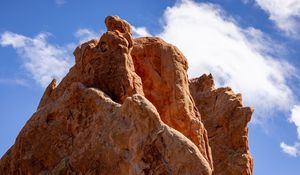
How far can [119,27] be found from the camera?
2880 cm

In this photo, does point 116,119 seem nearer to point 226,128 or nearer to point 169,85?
point 169,85

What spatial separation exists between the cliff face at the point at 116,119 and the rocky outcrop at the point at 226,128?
33.9 feet

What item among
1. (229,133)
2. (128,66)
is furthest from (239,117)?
(128,66)

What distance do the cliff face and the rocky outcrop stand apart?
407 inches

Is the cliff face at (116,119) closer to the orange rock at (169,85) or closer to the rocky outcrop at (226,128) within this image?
the orange rock at (169,85)

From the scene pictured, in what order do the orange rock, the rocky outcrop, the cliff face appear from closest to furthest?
the cliff face → the orange rock → the rocky outcrop

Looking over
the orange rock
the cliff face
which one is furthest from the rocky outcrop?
the cliff face

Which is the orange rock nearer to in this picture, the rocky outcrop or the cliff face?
the cliff face

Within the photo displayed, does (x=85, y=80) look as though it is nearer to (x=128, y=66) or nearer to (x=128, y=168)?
(x=128, y=66)

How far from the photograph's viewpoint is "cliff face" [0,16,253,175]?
20125 millimetres

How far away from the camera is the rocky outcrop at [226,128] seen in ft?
128

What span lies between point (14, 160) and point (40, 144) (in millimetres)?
1399

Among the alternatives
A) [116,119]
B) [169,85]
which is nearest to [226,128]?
[169,85]

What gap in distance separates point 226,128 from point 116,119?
19399 mm
